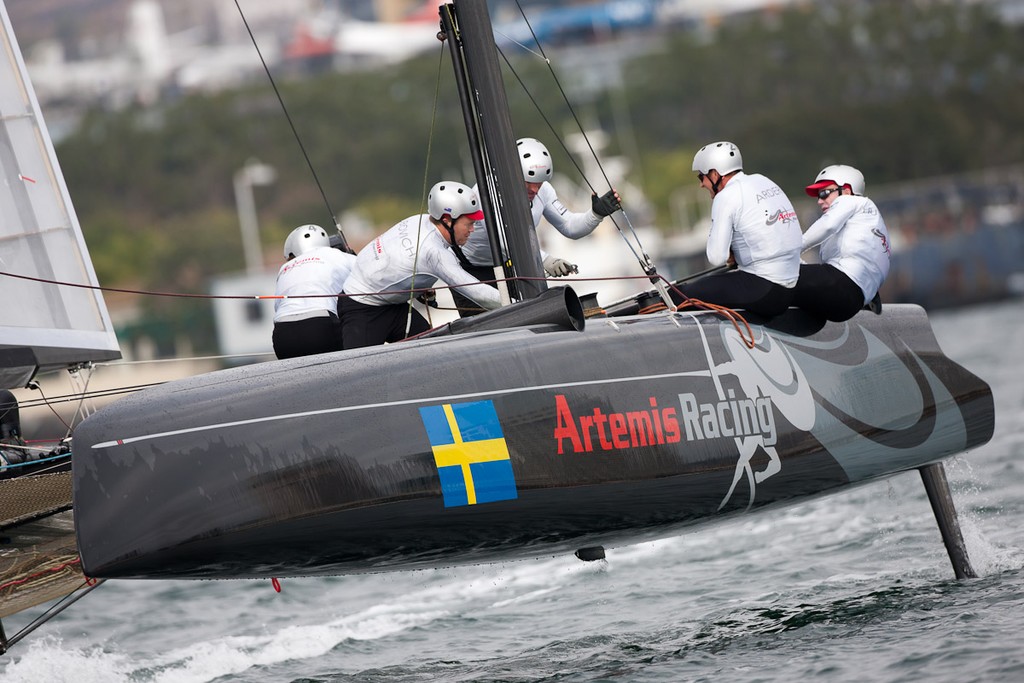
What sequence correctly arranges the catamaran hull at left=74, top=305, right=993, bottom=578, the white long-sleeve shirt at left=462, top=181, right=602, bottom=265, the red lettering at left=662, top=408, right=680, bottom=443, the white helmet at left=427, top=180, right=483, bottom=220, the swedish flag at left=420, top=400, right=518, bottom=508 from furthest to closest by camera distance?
the white long-sleeve shirt at left=462, top=181, right=602, bottom=265
the white helmet at left=427, top=180, right=483, bottom=220
the red lettering at left=662, top=408, right=680, bottom=443
the swedish flag at left=420, top=400, right=518, bottom=508
the catamaran hull at left=74, top=305, right=993, bottom=578

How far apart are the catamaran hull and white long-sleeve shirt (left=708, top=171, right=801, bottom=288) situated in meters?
0.25

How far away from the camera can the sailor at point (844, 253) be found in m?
6.94

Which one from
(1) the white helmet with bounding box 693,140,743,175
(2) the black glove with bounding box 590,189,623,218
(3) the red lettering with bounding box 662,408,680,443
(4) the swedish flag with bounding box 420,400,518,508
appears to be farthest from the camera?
(1) the white helmet with bounding box 693,140,743,175

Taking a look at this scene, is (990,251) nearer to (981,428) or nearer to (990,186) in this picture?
(990,186)

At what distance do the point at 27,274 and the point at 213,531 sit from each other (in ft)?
8.80

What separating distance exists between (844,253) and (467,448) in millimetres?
2473

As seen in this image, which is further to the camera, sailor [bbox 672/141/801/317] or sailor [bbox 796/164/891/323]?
sailor [bbox 796/164/891/323]

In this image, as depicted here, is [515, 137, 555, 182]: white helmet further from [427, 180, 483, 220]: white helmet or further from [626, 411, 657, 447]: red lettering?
[626, 411, 657, 447]: red lettering

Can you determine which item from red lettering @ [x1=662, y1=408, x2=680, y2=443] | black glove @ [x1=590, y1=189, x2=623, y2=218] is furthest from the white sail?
red lettering @ [x1=662, y1=408, x2=680, y2=443]

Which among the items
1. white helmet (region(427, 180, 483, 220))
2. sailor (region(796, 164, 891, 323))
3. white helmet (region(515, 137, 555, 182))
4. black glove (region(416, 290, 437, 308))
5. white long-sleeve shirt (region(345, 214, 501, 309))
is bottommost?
sailor (region(796, 164, 891, 323))

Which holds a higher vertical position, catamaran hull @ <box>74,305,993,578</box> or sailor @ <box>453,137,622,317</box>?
sailor @ <box>453,137,622,317</box>

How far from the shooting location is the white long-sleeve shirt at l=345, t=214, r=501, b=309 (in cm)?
651

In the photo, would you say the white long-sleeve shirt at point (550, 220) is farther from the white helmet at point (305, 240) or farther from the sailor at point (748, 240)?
the white helmet at point (305, 240)

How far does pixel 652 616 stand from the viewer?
742 centimetres
